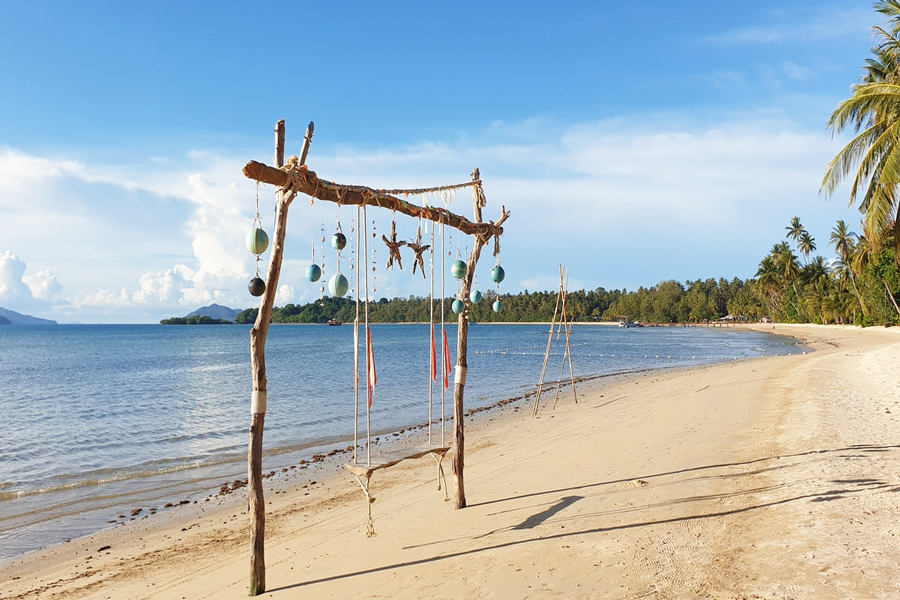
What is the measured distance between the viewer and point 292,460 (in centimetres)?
1234

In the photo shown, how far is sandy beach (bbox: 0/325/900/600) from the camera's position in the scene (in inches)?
176

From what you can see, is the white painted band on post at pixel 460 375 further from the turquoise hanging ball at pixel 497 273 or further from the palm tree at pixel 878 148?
the palm tree at pixel 878 148

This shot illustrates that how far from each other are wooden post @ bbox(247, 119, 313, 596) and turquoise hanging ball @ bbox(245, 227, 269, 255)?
203mm

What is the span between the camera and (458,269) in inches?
274

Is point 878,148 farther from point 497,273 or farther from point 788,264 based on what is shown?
point 788,264

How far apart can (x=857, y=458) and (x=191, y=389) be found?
26041mm

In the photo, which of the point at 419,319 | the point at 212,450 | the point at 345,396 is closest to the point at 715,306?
the point at 419,319

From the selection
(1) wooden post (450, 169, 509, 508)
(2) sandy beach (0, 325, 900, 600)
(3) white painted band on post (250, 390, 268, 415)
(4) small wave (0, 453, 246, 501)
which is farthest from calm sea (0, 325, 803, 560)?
(1) wooden post (450, 169, 509, 508)

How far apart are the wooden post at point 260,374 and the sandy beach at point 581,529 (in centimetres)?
36

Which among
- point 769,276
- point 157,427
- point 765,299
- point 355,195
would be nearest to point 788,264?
point 769,276

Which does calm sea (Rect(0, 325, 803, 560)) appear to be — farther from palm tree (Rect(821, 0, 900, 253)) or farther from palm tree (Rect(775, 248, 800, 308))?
palm tree (Rect(775, 248, 800, 308))

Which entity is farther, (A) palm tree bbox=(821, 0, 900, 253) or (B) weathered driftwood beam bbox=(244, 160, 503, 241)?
(A) palm tree bbox=(821, 0, 900, 253)

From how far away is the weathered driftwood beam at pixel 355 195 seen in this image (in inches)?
182

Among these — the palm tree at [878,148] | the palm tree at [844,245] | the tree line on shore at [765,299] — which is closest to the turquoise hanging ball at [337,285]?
the tree line on shore at [765,299]
